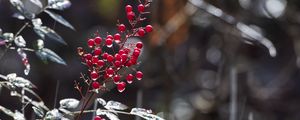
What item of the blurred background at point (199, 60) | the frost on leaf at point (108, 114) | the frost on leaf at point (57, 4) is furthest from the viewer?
the blurred background at point (199, 60)

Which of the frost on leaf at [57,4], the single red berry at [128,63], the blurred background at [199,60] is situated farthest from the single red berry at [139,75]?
the blurred background at [199,60]

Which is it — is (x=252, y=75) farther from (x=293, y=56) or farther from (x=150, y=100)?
(x=150, y=100)

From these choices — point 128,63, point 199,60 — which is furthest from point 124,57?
point 199,60

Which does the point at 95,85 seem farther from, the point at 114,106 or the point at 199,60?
the point at 199,60

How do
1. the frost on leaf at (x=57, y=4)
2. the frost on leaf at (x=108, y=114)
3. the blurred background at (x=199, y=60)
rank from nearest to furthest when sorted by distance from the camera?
1. the frost on leaf at (x=108, y=114)
2. the frost on leaf at (x=57, y=4)
3. the blurred background at (x=199, y=60)

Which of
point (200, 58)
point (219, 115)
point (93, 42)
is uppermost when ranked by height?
point (200, 58)

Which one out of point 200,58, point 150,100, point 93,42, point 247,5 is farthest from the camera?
point 150,100

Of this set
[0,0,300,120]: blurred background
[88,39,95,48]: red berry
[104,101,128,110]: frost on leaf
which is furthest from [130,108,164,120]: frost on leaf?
[0,0,300,120]: blurred background

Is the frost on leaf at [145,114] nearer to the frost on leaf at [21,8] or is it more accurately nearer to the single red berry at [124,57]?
the single red berry at [124,57]

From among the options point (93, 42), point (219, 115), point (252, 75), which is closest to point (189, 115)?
point (219, 115)

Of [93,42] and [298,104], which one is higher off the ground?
[298,104]
